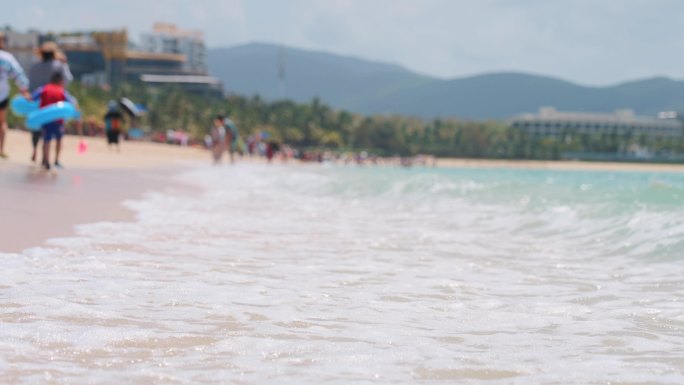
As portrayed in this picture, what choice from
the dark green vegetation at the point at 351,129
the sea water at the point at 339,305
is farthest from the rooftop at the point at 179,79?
the sea water at the point at 339,305

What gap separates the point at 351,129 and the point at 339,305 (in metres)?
152

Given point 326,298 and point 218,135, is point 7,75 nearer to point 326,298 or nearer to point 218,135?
point 326,298

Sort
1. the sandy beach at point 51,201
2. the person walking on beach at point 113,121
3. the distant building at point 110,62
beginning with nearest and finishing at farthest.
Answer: the sandy beach at point 51,201 < the person walking on beach at point 113,121 < the distant building at point 110,62

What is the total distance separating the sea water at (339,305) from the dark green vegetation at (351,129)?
66.3 meters

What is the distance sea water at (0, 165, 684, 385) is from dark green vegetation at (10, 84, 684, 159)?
6631cm

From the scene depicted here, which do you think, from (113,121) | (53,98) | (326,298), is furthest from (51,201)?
(113,121)

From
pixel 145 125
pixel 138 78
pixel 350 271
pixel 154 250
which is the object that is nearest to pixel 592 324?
pixel 350 271

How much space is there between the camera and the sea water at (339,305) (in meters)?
3.83

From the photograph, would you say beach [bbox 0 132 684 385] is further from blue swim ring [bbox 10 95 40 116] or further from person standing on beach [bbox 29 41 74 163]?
blue swim ring [bbox 10 95 40 116]

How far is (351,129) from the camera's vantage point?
157 meters

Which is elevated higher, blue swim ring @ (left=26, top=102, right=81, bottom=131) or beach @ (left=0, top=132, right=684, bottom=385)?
blue swim ring @ (left=26, top=102, right=81, bottom=131)

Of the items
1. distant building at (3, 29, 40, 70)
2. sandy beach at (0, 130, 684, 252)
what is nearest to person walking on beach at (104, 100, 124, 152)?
sandy beach at (0, 130, 684, 252)

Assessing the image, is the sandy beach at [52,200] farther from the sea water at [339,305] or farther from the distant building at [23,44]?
the distant building at [23,44]

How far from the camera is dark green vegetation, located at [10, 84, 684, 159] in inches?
4099
